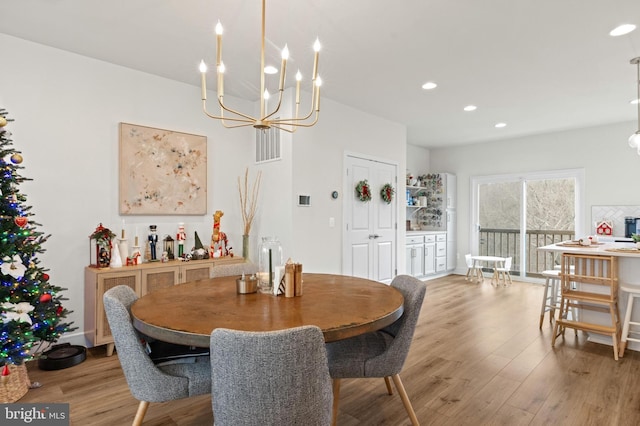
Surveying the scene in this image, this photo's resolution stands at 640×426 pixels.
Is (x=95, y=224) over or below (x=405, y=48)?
below

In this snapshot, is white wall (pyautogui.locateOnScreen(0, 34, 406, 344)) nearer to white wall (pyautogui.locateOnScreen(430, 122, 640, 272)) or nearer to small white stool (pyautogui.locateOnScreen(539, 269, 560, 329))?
→ small white stool (pyautogui.locateOnScreen(539, 269, 560, 329))

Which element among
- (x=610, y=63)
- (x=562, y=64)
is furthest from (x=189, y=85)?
(x=610, y=63)

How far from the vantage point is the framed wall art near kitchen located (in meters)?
3.56

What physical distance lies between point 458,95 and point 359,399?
3.62 metres

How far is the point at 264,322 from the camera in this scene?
4.86 feet

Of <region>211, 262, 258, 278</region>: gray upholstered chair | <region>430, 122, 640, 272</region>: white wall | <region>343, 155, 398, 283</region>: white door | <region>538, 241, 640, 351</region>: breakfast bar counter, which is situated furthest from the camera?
<region>430, 122, 640, 272</region>: white wall

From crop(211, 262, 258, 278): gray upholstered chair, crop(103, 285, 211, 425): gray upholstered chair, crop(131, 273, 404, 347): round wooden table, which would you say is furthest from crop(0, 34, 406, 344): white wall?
crop(103, 285, 211, 425): gray upholstered chair

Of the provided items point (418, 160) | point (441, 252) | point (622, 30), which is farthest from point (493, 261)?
point (622, 30)

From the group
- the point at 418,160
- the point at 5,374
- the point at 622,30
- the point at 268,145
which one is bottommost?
the point at 5,374

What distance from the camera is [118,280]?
317 centimetres

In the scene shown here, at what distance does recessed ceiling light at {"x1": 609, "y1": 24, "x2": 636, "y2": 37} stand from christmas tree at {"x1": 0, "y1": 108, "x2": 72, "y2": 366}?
4444 mm

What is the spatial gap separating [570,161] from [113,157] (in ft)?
22.1

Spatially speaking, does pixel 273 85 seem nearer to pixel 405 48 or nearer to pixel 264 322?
pixel 405 48

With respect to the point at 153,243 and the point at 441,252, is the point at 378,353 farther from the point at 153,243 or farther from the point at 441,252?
the point at 441,252
